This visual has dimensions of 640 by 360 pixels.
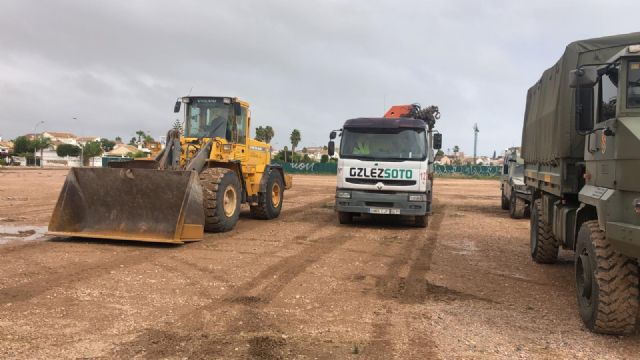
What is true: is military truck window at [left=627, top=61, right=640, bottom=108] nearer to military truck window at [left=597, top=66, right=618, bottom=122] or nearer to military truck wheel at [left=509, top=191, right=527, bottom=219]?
military truck window at [left=597, top=66, right=618, bottom=122]

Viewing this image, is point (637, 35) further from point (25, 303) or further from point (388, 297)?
point (25, 303)

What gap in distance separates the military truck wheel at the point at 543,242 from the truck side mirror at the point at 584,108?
3.09 m

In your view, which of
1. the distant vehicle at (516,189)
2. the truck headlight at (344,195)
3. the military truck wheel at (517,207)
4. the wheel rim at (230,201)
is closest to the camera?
the wheel rim at (230,201)

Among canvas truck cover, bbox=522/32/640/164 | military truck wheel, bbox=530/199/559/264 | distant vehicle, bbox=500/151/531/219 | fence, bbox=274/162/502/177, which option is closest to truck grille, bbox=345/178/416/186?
military truck wheel, bbox=530/199/559/264

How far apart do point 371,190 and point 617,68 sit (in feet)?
24.5

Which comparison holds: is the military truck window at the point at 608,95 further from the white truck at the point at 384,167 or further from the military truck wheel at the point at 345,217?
the military truck wheel at the point at 345,217

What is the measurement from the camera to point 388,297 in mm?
6254

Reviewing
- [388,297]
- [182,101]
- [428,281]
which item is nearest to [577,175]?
[428,281]

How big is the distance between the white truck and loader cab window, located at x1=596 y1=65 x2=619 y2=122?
21.8ft

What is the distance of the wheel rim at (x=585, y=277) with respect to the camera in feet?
16.8

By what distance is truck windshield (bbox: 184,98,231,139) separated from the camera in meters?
11.8

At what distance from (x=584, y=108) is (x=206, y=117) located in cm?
851

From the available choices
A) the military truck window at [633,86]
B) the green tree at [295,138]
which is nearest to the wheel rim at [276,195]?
the military truck window at [633,86]

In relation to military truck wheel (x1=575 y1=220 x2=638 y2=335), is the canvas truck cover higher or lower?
higher
